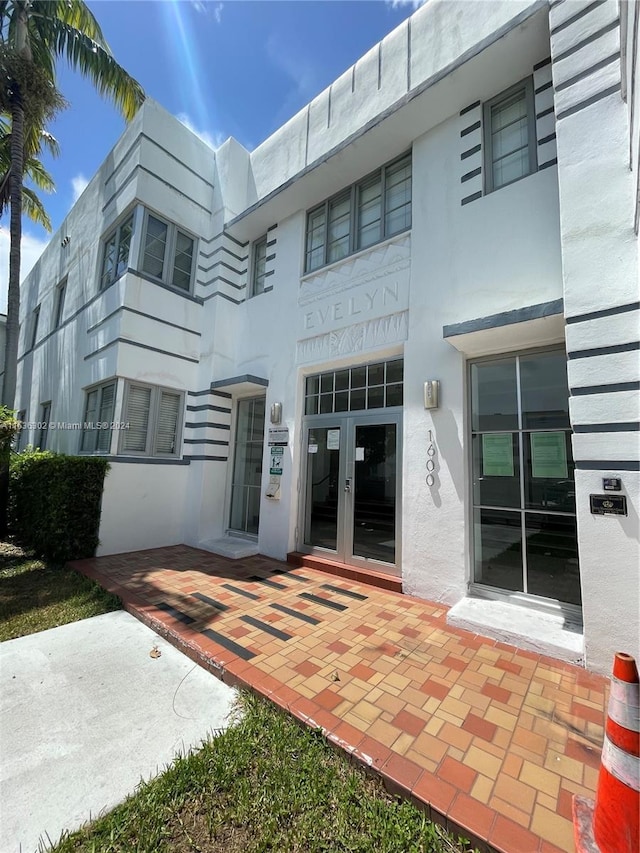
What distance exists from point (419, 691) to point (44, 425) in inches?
448

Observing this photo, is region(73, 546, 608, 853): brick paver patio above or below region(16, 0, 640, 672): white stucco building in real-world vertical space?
below

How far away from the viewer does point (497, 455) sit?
441cm

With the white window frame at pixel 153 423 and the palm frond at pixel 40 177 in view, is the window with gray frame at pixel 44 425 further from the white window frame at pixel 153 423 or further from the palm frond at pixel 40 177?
the palm frond at pixel 40 177

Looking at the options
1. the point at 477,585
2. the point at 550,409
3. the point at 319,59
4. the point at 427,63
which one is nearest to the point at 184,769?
the point at 477,585

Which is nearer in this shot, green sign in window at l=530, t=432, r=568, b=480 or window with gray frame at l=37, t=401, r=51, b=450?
green sign in window at l=530, t=432, r=568, b=480

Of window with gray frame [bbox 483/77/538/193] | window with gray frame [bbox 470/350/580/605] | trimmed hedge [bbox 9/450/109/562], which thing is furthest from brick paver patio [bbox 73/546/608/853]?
window with gray frame [bbox 483/77/538/193]

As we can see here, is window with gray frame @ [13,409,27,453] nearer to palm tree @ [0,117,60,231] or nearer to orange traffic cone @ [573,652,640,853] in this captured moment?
palm tree @ [0,117,60,231]

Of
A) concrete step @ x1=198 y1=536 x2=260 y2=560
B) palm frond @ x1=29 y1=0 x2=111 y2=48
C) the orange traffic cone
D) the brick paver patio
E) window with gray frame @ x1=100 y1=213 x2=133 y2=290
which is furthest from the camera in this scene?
palm frond @ x1=29 y1=0 x2=111 y2=48

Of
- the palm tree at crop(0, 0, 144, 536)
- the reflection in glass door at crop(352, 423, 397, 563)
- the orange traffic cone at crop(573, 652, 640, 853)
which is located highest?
the palm tree at crop(0, 0, 144, 536)

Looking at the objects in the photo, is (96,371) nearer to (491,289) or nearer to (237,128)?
(237,128)

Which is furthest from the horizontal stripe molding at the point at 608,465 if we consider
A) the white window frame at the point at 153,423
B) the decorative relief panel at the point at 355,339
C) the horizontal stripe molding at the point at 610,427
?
Result: the white window frame at the point at 153,423

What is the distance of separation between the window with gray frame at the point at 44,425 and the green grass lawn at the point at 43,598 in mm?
4898

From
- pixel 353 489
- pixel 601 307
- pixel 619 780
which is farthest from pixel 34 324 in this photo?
pixel 619 780

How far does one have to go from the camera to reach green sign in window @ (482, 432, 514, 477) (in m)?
4.32
